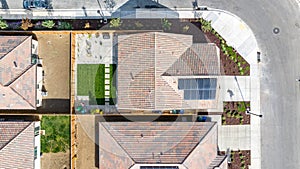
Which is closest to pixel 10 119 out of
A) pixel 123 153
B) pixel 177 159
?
pixel 123 153

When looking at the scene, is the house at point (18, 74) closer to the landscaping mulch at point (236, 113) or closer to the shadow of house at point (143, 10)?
the shadow of house at point (143, 10)

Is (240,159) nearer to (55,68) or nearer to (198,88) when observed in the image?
(198,88)

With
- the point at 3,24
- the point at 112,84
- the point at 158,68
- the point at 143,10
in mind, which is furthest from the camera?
the point at 143,10

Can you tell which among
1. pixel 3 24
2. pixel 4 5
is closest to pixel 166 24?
pixel 3 24

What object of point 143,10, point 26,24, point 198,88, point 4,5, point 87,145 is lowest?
point 87,145

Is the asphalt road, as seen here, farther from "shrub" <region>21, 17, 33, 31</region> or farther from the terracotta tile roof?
the terracotta tile roof
